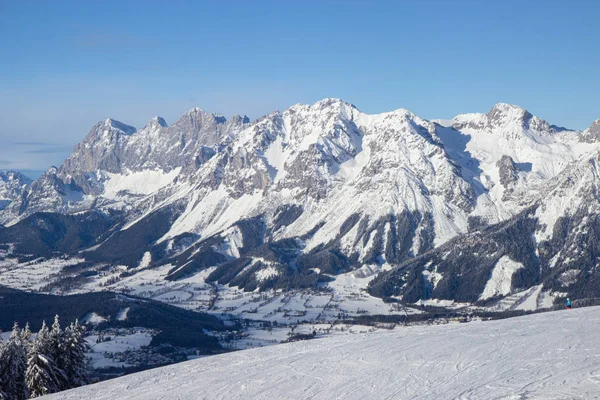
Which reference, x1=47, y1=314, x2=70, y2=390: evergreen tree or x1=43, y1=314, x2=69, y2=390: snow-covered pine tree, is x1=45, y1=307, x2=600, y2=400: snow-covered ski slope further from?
x1=43, y1=314, x2=69, y2=390: snow-covered pine tree

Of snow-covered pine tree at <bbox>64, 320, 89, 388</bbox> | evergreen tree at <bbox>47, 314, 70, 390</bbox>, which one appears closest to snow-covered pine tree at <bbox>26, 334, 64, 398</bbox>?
evergreen tree at <bbox>47, 314, 70, 390</bbox>

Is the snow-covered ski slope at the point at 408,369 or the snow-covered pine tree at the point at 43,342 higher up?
the snow-covered pine tree at the point at 43,342

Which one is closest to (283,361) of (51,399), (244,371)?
(244,371)

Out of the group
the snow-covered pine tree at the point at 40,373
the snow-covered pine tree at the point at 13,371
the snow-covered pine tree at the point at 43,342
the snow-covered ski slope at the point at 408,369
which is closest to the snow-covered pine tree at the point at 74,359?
the snow-covered pine tree at the point at 43,342

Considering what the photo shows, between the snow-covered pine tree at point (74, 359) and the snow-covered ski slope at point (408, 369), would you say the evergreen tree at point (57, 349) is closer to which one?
the snow-covered pine tree at point (74, 359)

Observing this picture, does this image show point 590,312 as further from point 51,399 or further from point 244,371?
point 51,399

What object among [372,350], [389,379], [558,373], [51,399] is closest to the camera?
[558,373]
